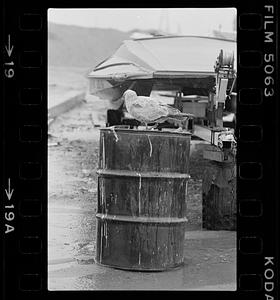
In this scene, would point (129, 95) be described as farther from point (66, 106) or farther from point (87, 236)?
point (87, 236)

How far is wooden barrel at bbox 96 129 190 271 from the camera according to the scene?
315 cm

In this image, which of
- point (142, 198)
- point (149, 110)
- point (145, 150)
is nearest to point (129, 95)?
point (149, 110)

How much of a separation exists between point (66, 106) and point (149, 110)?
33cm

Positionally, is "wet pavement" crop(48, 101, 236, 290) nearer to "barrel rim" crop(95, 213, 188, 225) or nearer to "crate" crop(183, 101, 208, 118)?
"barrel rim" crop(95, 213, 188, 225)

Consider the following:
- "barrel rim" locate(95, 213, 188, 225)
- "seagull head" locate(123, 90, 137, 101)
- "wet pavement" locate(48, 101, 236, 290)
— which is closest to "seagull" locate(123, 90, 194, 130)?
"seagull head" locate(123, 90, 137, 101)

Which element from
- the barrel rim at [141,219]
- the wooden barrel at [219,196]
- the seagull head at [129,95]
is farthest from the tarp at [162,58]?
the barrel rim at [141,219]

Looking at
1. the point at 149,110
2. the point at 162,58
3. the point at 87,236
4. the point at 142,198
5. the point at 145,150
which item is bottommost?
the point at 87,236

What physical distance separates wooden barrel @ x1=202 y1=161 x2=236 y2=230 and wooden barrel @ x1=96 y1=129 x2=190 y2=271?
0.09 m

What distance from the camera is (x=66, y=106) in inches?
122

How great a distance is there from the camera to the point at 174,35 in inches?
121
